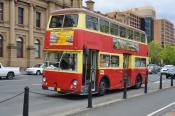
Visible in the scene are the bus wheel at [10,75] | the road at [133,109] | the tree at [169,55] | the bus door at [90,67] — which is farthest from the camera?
the tree at [169,55]

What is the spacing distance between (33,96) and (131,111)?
6017 millimetres

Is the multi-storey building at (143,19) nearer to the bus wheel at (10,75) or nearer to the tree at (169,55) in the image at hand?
the tree at (169,55)

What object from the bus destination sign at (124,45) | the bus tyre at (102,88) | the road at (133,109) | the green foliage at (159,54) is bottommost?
the road at (133,109)

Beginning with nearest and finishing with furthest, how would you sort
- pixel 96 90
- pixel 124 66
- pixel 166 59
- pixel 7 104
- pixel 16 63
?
pixel 7 104
pixel 96 90
pixel 124 66
pixel 16 63
pixel 166 59

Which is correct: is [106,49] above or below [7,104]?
above

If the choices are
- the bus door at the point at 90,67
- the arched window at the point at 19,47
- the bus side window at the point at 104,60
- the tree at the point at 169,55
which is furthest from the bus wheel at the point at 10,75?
the tree at the point at 169,55

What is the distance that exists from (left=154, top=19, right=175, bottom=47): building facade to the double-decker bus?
139 meters

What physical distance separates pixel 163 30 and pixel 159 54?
51287 millimetres

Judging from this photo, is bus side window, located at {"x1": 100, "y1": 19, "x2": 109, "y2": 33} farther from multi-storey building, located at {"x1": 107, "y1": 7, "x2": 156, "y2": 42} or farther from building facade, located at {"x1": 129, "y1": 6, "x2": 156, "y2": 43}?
building facade, located at {"x1": 129, "y1": 6, "x2": 156, "y2": 43}

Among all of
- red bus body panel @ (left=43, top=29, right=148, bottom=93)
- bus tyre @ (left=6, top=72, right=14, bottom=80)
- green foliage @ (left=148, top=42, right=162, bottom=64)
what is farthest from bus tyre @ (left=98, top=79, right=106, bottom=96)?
green foliage @ (left=148, top=42, right=162, bottom=64)

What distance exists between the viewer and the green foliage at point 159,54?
12006cm

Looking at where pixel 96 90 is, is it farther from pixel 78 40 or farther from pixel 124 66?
pixel 124 66

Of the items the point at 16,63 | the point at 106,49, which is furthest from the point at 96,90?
the point at 16,63

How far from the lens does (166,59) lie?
426 ft
